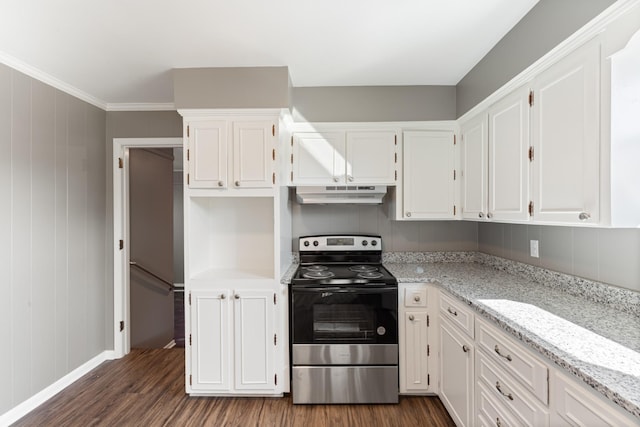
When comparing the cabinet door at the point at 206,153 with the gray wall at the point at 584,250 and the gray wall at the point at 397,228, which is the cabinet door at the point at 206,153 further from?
the gray wall at the point at 584,250

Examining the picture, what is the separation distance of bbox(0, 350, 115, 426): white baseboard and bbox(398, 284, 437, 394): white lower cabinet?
2736mm

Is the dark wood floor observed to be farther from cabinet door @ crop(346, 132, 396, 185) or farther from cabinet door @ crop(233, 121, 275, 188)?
cabinet door @ crop(346, 132, 396, 185)

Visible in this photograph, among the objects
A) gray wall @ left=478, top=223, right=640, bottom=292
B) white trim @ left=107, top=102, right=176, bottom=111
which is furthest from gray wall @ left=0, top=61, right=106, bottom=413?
gray wall @ left=478, top=223, right=640, bottom=292

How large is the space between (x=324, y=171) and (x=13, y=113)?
2.28 m

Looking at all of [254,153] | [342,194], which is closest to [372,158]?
[342,194]

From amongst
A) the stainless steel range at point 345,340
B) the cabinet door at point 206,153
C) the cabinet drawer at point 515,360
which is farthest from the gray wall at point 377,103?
the cabinet drawer at point 515,360

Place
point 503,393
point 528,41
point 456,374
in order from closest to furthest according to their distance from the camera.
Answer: point 503,393, point 528,41, point 456,374

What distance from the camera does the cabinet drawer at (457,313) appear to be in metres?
1.75

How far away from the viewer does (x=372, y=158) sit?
2.64 metres

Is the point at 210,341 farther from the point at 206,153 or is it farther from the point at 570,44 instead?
the point at 570,44

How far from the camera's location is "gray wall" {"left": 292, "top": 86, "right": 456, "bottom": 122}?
2.68 metres

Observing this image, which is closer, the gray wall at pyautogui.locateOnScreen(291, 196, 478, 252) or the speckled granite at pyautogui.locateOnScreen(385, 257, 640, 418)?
the speckled granite at pyautogui.locateOnScreen(385, 257, 640, 418)

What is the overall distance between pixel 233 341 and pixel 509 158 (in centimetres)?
227

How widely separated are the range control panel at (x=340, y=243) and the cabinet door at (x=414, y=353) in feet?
2.52
